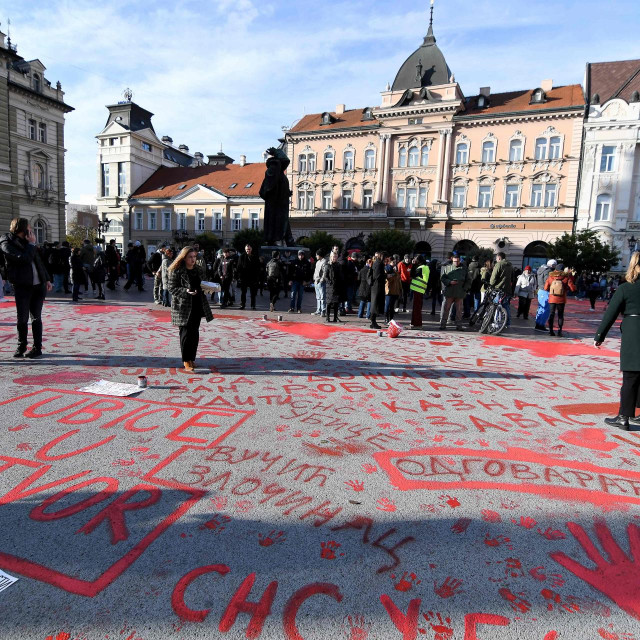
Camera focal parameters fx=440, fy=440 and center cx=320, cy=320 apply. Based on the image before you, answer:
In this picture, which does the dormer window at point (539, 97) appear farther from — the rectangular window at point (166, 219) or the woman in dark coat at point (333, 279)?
the rectangular window at point (166, 219)

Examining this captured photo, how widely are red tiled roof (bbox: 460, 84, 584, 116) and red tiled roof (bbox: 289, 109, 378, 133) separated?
9315 mm

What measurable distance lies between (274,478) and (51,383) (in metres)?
3.40

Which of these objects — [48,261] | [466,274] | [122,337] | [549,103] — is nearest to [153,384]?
[122,337]

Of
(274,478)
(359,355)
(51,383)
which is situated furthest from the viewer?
(359,355)

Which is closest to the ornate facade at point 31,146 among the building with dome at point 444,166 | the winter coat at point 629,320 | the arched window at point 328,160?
the building with dome at point 444,166

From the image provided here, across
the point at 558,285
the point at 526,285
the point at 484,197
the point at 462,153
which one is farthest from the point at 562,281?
the point at 462,153

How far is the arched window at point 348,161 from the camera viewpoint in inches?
1724

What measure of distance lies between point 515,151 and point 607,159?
692 centimetres

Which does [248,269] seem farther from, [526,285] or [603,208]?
[603,208]

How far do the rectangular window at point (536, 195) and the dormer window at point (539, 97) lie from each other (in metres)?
7.24

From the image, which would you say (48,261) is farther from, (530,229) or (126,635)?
(530,229)

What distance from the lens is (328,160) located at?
44844 millimetres

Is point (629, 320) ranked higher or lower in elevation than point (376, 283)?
lower

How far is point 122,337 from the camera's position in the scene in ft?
26.2
